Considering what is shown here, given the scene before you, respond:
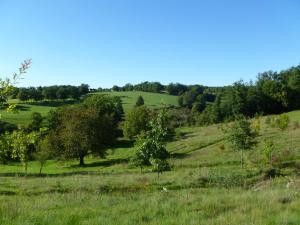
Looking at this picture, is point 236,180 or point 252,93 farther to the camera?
point 252,93

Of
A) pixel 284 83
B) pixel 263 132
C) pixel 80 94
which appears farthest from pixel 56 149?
pixel 80 94

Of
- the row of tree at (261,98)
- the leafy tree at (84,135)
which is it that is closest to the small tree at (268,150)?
the leafy tree at (84,135)

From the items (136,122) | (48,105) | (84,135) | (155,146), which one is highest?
(48,105)

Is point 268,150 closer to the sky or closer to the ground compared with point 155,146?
closer to the ground

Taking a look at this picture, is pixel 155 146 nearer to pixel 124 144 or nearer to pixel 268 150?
pixel 268 150

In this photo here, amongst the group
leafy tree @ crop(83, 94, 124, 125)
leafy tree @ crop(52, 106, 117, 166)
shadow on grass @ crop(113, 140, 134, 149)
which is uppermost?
leafy tree @ crop(83, 94, 124, 125)

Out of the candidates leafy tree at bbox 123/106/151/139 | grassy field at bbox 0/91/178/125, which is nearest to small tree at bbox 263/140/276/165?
leafy tree at bbox 123/106/151/139

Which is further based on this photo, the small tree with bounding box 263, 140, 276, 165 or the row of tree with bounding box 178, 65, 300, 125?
the row of tree with bounding box 178, 65, 300, 125

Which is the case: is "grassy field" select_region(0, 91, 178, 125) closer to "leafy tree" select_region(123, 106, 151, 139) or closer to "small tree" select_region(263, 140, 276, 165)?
"leafy tree" select_region(123, 106, 151, 139)

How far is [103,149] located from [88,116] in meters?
5.80

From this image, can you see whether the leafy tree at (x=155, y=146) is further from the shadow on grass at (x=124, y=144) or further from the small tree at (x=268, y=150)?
the shadow on grass at (x=124, y=144)

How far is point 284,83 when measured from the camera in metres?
107

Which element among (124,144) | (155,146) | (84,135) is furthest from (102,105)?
(155,146)

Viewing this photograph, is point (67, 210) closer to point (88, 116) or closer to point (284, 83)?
point (88, 116)
